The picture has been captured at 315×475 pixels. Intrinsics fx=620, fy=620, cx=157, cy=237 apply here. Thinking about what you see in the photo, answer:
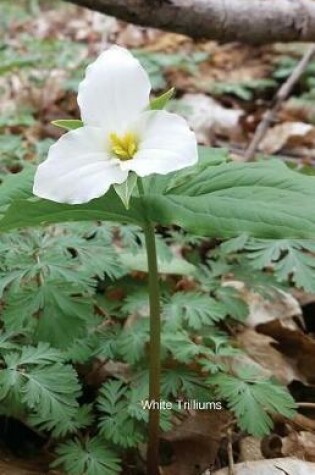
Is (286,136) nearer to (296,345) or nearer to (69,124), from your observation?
(296,345)

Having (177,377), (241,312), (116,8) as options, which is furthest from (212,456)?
(116,8)

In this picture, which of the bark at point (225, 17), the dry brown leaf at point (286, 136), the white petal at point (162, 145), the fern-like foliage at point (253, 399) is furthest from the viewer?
the dry brown leaf at point (286, 136)

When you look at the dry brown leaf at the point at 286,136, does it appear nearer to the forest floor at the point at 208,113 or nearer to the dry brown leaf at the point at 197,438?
the forest floor at the point at 208,113

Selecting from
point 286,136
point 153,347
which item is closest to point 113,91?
point 153,347

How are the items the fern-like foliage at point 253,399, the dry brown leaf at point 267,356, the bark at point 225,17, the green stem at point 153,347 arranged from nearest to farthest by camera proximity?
the green stem at point 153,347 → the fern-like foliage at point 253,399 → the dry brown leaf at point 267,356 → the bark at point 225,17

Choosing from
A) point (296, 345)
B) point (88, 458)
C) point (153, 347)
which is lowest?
point (296, 345)

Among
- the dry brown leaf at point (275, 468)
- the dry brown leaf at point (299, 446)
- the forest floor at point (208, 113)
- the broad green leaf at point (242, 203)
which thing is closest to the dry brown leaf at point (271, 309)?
the forest floor at point (208, 113)

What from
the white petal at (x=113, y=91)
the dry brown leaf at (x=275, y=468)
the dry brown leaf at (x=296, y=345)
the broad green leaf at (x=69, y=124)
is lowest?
the dry brown leaf at (x=296, y=345)
